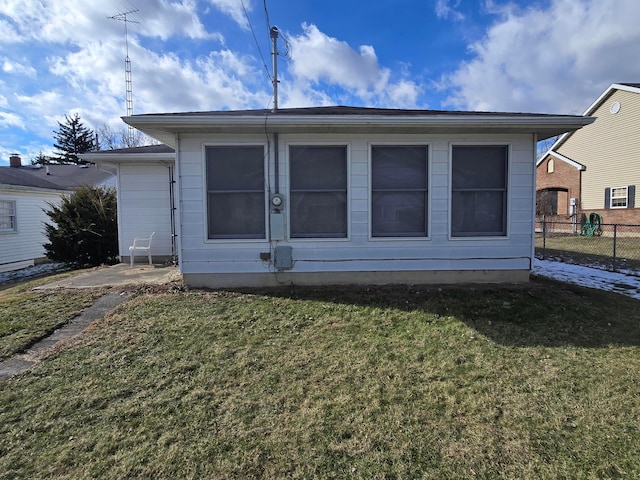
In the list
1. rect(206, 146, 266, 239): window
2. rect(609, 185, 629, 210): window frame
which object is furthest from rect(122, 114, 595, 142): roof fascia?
rect(609, 185, 629, 210): window frame

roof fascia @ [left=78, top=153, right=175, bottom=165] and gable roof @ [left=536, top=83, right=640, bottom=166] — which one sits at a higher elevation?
gable roof @ [left=536, top=83, right=640, bottom=166]

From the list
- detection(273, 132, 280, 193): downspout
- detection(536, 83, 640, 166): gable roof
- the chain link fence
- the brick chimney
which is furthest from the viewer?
the brick chimney

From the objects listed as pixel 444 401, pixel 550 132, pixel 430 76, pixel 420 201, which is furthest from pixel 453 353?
pixel 430 76

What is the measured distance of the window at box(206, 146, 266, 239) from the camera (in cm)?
541

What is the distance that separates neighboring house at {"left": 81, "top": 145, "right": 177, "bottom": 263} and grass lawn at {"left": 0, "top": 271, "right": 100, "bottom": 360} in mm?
2693

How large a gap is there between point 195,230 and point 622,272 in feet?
28.6

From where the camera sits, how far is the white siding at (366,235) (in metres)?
5.38

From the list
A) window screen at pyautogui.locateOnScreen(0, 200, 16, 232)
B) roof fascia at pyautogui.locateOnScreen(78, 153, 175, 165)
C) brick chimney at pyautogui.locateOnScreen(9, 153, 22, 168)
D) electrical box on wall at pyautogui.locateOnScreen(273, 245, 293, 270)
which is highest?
brick chimney at pyautogui.locateOnScreen(9, 153, 22, 168)

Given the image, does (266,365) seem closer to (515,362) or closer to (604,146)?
(515,362)

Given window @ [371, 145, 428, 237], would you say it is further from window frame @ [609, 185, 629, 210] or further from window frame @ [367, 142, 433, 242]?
window frame @ [609, 185, 629, 210]

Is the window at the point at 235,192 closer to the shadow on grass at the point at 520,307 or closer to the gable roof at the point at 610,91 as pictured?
the shadow on grass at the point at 520,307

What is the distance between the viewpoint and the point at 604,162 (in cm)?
1769

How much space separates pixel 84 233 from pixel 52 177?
34.0 ft

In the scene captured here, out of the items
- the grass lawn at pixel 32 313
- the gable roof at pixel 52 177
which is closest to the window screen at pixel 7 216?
the gable roof at pixel 52 177
